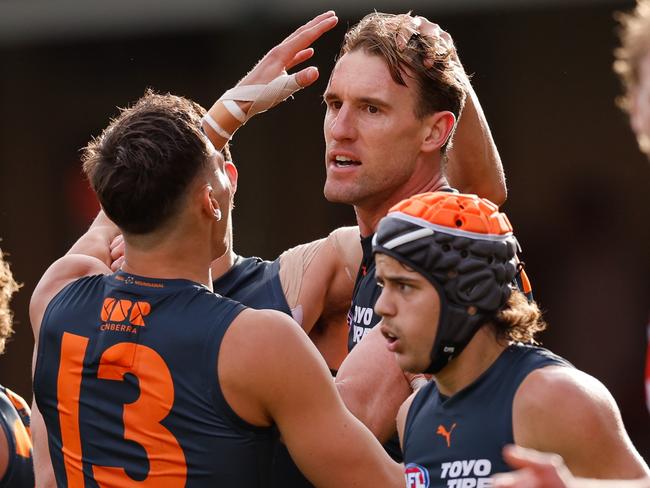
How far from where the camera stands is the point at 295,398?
356 centimetres

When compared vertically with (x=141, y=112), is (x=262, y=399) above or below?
below

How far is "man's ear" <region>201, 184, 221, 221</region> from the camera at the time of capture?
3781mm

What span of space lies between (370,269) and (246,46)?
234 inches

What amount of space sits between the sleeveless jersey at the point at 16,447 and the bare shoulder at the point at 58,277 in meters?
0.80

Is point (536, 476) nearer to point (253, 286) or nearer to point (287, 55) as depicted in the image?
point (253, 286)

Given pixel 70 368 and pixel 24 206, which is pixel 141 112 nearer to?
pixel 70 368

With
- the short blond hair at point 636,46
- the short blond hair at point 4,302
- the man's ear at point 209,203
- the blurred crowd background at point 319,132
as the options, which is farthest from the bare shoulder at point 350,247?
the blurred crowd background at point 319,132

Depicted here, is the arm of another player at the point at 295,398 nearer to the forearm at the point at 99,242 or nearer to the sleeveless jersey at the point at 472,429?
the sleeveless jersey at the point at 472,429

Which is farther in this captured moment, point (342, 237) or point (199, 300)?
point (342, 237)

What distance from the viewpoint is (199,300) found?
3.69 m

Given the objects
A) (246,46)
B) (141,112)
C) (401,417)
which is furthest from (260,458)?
(246,46)

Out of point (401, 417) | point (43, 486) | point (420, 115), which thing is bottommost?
point (43, 486)

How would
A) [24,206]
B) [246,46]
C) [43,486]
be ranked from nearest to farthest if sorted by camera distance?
[43,486] < [246,46] < [24,206]

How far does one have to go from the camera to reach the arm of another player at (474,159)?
5031 mm
